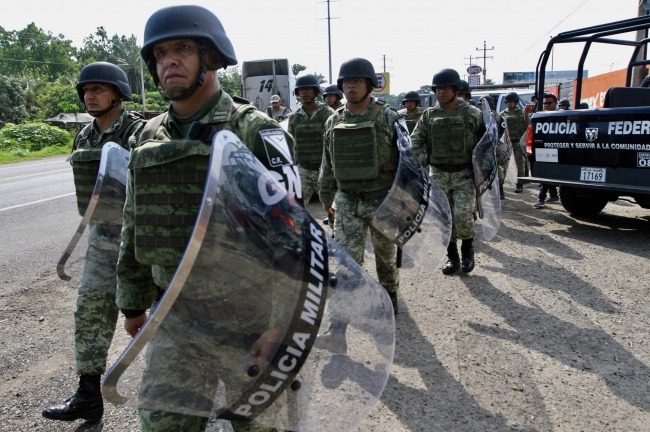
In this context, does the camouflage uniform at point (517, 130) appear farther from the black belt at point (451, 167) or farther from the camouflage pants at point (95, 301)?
the camouflage pants at point (95, 301)

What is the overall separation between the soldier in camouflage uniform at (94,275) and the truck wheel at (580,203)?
6.26 metres

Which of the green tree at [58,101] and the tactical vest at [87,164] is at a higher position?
Result: the green tree at [58,101]

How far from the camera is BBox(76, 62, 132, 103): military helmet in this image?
301 cm

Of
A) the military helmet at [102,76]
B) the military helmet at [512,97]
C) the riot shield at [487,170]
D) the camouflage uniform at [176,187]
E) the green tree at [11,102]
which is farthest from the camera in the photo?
the green tree at [11,102]

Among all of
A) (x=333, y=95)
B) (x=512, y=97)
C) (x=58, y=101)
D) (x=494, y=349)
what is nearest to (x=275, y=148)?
(x=494, y=349)

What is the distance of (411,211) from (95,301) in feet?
6.36

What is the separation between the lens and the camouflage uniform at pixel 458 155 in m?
5.06

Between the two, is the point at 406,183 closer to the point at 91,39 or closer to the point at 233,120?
the point at 233,120

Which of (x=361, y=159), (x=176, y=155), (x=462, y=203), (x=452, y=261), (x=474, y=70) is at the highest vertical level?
(x=474, y=70)

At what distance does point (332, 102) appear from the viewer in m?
7.95

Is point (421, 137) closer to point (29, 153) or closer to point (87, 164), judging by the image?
point (87, 164)

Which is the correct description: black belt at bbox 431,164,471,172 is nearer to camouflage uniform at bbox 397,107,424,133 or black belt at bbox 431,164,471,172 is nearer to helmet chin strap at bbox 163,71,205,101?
helmet chin strap at bbox 163,71,205,101

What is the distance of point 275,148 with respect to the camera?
1721mm

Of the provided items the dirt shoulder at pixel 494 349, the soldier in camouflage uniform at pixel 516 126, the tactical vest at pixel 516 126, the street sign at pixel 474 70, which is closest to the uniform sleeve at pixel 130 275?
the dirt shoulder at pixel 494 349
